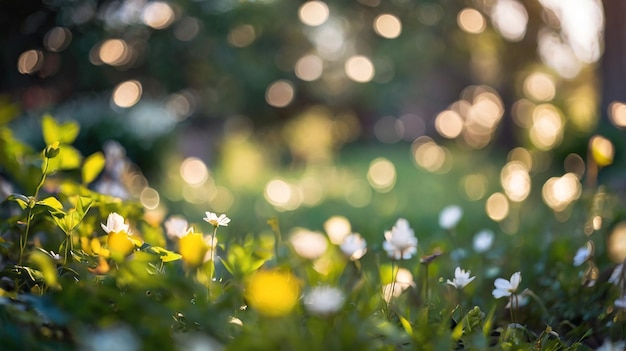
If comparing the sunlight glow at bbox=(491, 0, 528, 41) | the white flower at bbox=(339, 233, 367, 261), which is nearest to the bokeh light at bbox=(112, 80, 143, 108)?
the sunlight glow at bbox=(491, 0, 528, 41)

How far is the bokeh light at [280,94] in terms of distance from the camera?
701 cm

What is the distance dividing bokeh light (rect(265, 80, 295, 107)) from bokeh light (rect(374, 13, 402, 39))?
1636mm

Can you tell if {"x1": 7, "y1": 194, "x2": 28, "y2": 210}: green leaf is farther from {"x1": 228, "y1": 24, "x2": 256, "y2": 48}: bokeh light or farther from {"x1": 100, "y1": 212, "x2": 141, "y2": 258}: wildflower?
{"x1": 228, "y1": 24, "x2": 256, "y2": 48}: bokeh light

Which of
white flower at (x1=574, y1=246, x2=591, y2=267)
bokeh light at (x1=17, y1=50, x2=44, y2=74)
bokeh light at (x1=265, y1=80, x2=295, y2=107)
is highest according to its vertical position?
white flower at (x1=574, y1=246, x2=591, y2=267)

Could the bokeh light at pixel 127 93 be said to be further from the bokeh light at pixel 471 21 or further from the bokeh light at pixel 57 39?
the bokeh light at pixel 471 21

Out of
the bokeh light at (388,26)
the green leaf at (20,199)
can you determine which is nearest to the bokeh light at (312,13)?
the bokeh light at (388,26)

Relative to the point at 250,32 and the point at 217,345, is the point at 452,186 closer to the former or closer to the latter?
the point at 250,32

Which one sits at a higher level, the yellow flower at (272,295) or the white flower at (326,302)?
the yellow flower at (272,295)

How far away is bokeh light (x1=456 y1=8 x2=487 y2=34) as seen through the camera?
190 inches

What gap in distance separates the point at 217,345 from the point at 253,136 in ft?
23.7

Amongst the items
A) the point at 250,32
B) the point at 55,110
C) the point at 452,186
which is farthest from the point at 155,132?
the point at 452,186

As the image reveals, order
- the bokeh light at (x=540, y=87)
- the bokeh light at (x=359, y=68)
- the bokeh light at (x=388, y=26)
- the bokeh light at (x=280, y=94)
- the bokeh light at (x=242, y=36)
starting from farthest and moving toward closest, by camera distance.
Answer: the bokeh light at (x=280, y=94)
the bokeh light at (x=540, y=87)
the bokeh light at (x=359, y=68)
the bokeh light at (x=242, y=36)
the bokeh light at (x=388, y=26)

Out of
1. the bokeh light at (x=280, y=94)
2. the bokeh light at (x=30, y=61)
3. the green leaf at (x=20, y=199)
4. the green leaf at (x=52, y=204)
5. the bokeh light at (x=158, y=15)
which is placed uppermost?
the green leaf at (x=52, y=204)

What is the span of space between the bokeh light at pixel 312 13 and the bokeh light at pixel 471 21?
1.00m
